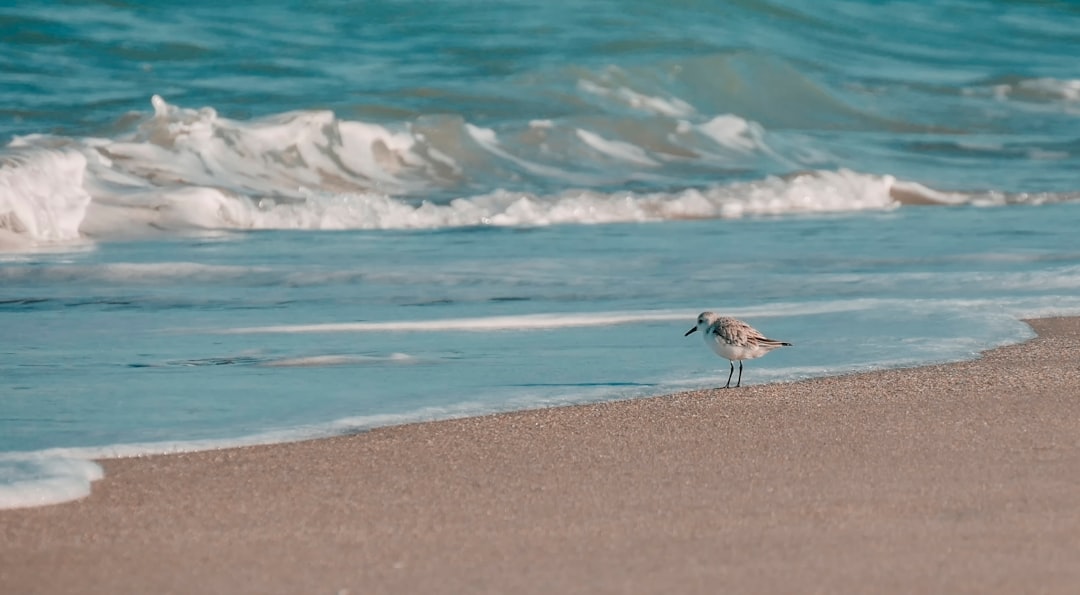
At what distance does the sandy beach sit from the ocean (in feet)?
1.16

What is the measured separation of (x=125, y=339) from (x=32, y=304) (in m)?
1.35

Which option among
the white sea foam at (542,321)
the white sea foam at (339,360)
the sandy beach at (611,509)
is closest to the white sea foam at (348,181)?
the white sea foam at (542,321)

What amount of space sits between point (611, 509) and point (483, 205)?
8.90 metres

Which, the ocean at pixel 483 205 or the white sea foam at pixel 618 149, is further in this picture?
the white sea foam at pixel 618 149

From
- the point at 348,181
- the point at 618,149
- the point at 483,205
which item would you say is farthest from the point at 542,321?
the point at 618,149

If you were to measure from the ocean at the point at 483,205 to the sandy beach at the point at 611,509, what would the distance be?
0.35m

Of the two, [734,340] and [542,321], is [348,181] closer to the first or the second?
[542,321]

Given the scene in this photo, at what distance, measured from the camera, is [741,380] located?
5574 millimetres

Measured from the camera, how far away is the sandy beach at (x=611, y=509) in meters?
3.12

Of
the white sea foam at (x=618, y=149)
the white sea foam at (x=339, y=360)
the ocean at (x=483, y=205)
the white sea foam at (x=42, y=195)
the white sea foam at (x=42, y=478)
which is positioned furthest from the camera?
the white sea foam at (x=618, y=149)

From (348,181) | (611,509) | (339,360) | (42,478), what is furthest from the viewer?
(348,181)

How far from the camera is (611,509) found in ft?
11.9

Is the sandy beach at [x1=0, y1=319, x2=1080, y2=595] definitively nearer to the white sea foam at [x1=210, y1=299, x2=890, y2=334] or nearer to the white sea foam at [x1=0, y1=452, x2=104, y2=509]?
the white sea foam at [x1=0, y1=452, x2=104, y2=509]

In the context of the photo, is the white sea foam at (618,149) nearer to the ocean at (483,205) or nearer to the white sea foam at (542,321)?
the ocean at (483,205)
